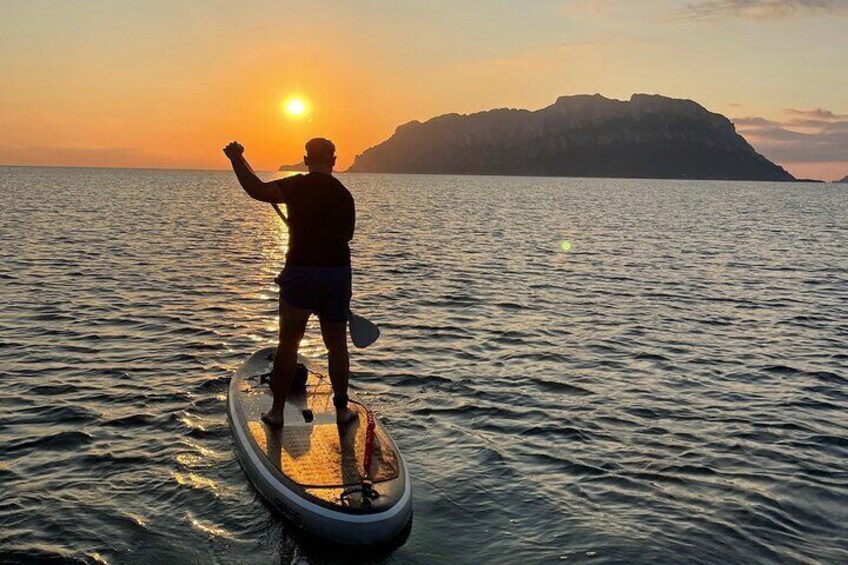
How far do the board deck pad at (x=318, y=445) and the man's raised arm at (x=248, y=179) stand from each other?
2903mm

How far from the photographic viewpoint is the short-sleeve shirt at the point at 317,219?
8.09 metres

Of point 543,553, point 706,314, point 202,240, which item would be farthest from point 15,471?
point 202,240

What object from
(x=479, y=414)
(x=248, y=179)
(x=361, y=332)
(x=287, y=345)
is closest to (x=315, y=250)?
(x=248, y=179)

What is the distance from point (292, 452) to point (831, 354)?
13.3m

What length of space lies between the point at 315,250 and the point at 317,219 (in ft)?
1.16

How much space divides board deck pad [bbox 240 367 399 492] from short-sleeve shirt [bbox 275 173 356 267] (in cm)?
215

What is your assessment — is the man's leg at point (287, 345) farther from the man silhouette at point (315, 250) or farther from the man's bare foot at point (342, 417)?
the man's bare foot at point (342, 417)

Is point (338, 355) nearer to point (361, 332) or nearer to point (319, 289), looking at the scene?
point (319, 289)

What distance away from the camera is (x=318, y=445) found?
8.55 m

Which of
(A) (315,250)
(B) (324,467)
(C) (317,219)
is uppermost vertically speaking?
(C) (317,219)

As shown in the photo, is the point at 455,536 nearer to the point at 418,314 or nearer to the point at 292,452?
the point at 292,452

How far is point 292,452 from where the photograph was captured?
8359 mm

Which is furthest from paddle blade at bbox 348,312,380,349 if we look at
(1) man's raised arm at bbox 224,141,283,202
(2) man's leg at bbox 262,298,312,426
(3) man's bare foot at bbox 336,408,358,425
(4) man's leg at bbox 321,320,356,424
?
(1) man's raised arm at bbox 224,141,283,202

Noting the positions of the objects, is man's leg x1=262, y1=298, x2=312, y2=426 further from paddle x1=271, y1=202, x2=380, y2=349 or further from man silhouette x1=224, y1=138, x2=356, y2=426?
paddle x1=271, y1=202, x2=380, y2=349
